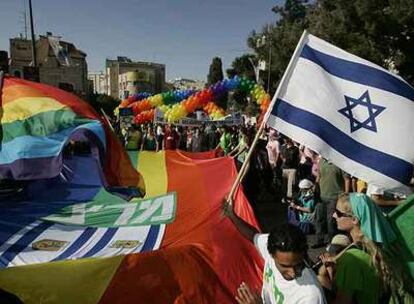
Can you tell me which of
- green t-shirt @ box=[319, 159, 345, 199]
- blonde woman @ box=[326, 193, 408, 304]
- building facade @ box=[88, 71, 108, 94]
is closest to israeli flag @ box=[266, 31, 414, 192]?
blonde woman @ box=[326, 193, 408, 304]

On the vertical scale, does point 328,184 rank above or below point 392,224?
below

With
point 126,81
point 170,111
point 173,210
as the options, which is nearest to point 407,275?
point 173,210

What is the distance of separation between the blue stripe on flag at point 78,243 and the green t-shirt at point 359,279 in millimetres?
3140

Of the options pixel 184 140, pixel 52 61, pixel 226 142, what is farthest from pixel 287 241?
pixel 52 61

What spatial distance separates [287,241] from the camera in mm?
2551

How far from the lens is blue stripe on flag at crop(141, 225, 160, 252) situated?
524cm

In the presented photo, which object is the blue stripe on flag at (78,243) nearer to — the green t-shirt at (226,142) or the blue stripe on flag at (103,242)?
the blue stripe on flag at (103,242)

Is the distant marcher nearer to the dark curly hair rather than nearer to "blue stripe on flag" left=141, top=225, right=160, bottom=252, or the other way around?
"blue stripe on flag" left=141, top=225, right=160, bottom=252

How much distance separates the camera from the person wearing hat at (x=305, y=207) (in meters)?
7.86

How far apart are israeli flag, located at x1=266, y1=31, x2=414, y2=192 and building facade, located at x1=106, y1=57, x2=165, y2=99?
136m

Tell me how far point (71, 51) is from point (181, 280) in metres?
113

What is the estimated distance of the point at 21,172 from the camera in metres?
5.77

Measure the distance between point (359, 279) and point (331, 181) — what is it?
4685 millimetres

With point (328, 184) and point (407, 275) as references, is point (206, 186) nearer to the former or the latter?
point (328, 184)
